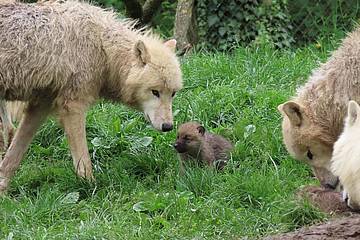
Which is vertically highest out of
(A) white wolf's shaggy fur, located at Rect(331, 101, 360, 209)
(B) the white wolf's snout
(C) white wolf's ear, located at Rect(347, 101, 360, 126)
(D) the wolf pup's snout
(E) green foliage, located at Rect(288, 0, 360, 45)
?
(C) white wolf's ear, located at Rect(347, 101, 360, 126)

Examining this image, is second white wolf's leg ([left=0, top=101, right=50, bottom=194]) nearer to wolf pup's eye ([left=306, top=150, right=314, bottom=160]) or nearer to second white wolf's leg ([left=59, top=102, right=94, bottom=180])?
second white wolf's leg ([left=59, top=102, right=94, bottom=180])

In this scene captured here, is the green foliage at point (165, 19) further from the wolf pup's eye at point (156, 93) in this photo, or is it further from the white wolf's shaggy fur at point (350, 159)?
the white wolf's shaggy fur at point (350, 159)

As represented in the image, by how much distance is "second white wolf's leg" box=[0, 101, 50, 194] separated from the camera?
8898 millimetres

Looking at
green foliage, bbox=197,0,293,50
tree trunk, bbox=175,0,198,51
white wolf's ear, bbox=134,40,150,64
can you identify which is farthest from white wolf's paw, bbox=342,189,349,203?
tree trunk, bbox=175,0,198,51

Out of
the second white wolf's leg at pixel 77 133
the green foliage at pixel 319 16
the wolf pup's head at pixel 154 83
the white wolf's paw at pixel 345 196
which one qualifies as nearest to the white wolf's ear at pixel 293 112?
the white wolf's paw at pixel 345 196

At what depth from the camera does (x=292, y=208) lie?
714 centimetres

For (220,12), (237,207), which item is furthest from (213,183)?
(220,12)

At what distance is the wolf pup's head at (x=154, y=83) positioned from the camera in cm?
867

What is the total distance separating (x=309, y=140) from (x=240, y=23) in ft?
16.1

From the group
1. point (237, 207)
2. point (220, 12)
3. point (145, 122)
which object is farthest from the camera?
point (220, 12)

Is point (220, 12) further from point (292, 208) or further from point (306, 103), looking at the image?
point (292, 208)

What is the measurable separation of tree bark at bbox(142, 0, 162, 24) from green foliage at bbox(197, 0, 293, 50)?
114 centimetres

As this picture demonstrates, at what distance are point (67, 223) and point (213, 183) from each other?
131 cm

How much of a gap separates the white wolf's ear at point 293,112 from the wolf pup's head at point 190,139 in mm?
1087
